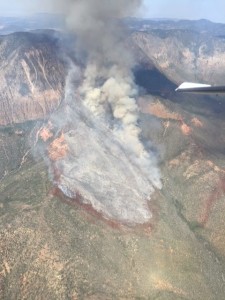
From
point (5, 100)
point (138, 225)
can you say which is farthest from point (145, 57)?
point (138, 225)

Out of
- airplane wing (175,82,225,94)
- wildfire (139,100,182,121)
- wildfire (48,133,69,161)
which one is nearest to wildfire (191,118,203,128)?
wildfire (139,100,182,121)

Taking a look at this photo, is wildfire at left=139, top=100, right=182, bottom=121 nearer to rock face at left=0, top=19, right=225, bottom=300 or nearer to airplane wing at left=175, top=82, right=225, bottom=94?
rock face at left=0, top=19, right=225, bottom=300

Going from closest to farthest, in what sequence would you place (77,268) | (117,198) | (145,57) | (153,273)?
(77,268) → (153,273) → (117,198) → (145,57)

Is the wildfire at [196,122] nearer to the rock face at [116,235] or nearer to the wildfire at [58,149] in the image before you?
the rock face at [116,235]

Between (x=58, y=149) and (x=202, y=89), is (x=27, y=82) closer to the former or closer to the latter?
(x=58, y=149)

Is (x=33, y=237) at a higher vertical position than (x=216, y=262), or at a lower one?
higher

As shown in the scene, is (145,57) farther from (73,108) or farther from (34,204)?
(34,204)

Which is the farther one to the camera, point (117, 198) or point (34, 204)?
point (117, 198)
